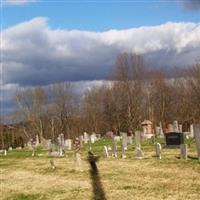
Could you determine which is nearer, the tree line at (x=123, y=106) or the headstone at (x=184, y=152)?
the headstone at (x=184, y=152)

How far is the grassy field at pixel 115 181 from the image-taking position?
1637cm

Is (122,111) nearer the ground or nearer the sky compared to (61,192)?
nearer the sky

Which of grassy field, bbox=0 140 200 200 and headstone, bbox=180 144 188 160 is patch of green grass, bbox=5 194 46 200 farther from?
headstone, bbox=180 144 188 160

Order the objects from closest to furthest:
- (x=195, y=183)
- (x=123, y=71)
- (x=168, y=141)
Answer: (x=195, y=183)
(x=168, y=141)
(x=123, y=71)

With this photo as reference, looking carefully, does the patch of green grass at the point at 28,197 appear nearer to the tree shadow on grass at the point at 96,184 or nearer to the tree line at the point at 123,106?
the tree shadow on grass at the point at 96,184

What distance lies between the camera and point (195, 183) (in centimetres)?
1706

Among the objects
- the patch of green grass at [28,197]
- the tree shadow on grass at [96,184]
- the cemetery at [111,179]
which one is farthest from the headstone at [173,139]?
the patch of green grass at [28,197]

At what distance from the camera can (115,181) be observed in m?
19.3

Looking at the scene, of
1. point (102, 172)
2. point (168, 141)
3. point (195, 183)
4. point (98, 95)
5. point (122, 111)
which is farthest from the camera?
point (98, 95)

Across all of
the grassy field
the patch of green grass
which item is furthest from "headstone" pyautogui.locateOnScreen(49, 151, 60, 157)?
the patch of green grass

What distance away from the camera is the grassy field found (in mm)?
16366

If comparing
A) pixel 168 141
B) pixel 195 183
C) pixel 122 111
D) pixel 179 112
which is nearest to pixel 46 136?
pixel 122 111

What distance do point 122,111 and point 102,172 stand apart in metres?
55.7

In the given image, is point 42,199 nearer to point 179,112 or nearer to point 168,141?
point 168,141
